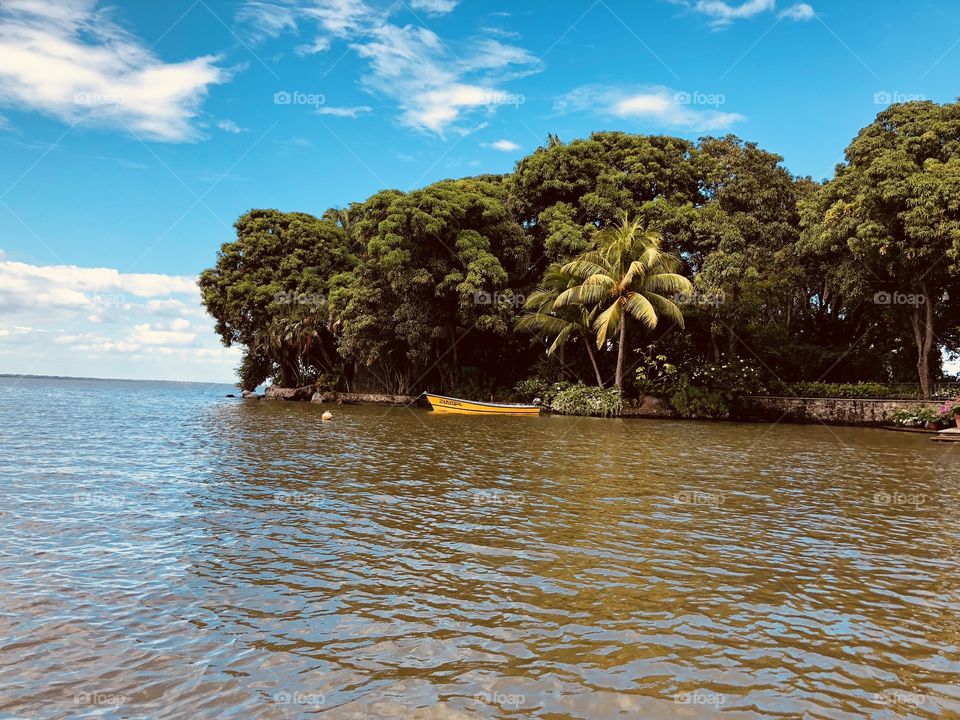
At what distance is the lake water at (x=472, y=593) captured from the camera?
4.09m

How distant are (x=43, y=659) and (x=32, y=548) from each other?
3.17 metres

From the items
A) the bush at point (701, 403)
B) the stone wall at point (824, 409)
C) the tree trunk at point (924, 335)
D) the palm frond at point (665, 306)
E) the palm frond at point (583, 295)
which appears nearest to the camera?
the tree trunk at point (924, 335)

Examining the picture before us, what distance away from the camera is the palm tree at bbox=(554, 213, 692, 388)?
2878 cm

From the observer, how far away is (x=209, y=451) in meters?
15.5

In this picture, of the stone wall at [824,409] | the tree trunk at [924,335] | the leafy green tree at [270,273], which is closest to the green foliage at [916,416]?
the stone wall at [824,409]

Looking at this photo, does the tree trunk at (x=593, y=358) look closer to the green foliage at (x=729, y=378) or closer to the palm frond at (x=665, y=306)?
the palm frond at (x=665, y=306)

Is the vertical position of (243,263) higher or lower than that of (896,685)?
higher

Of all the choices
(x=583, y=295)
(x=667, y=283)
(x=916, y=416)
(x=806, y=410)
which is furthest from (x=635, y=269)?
(x=916, y=416)

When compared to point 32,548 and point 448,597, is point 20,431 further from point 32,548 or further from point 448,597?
point 448,597

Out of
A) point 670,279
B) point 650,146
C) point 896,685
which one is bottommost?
point 896,685

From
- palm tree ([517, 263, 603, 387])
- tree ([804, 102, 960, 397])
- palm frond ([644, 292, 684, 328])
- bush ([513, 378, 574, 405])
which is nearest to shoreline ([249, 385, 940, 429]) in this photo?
tree ([804, 102, 960, 397])

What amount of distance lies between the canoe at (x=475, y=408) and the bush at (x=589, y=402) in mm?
1461

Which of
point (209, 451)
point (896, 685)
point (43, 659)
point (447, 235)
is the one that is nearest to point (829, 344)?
point (447, 235)

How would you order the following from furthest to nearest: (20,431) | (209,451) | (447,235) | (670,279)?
(447,235) → (670,279) → (20,431) → (209,451)
